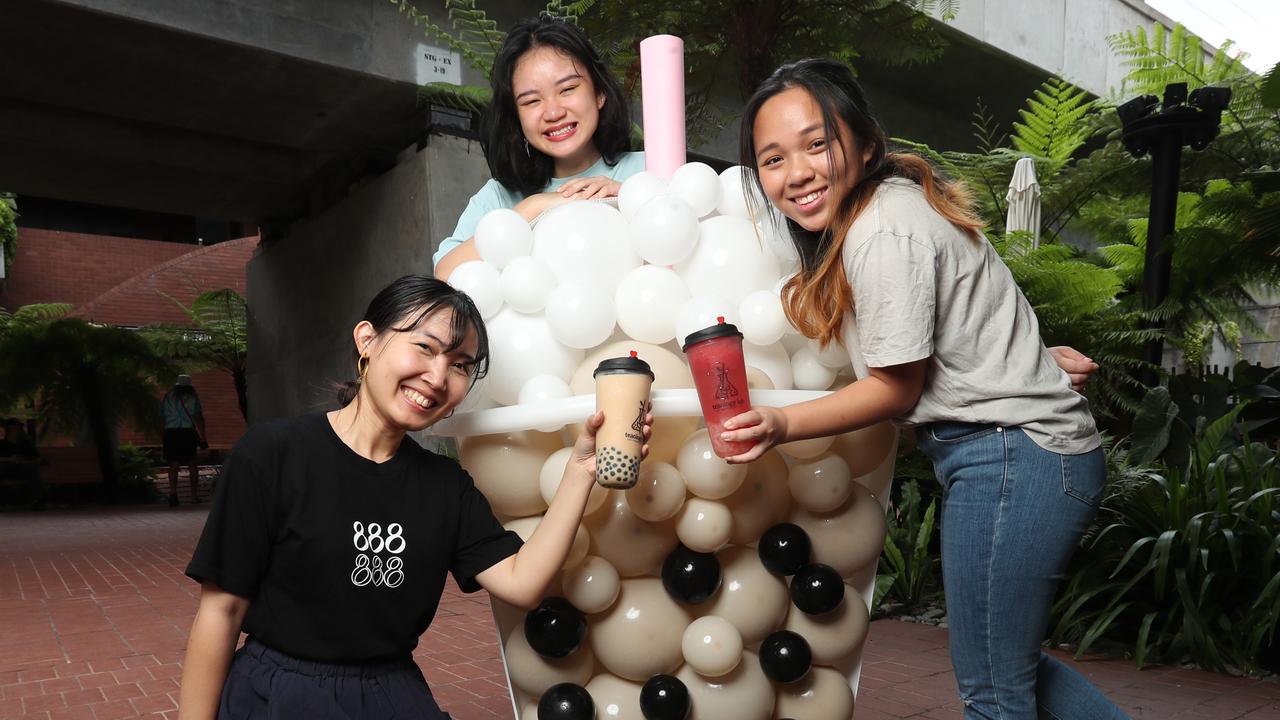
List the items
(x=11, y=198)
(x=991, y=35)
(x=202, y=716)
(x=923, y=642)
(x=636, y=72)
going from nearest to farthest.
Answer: (x=202, y=716) → (x=923, y=642) → (x=636, y=72) → (x=991, y=35) → (x=11, y=198)

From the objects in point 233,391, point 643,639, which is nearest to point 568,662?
Answer: point 643,639

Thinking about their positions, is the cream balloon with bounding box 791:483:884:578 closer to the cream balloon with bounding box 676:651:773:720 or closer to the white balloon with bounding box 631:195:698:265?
the cream balloon with bounding box 676:651:773:720

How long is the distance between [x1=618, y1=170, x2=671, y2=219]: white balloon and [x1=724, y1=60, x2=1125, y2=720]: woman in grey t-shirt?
27 centimetres

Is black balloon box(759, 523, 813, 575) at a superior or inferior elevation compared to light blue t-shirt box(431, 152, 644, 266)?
inferior

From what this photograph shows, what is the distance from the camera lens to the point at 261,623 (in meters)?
1.58

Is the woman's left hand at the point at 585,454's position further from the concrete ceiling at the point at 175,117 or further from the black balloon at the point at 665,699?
the concrete ceiling at the point at 175,117

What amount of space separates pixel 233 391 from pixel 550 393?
18076 mm

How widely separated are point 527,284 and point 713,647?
2.41 feet

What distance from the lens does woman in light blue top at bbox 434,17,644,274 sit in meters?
2.03

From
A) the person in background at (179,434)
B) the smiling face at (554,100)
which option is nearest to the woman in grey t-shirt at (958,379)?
the smiling face at (554,100)

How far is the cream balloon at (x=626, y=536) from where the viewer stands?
1.59m

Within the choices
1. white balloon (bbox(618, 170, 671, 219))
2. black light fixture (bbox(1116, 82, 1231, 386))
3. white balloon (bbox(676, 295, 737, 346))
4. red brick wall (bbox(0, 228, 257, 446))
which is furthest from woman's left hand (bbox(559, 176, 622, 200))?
red brick wall (bbox(0, 228, 257, 446))

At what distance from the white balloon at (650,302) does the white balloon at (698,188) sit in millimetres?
168

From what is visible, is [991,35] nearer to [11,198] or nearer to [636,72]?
[636,72]
